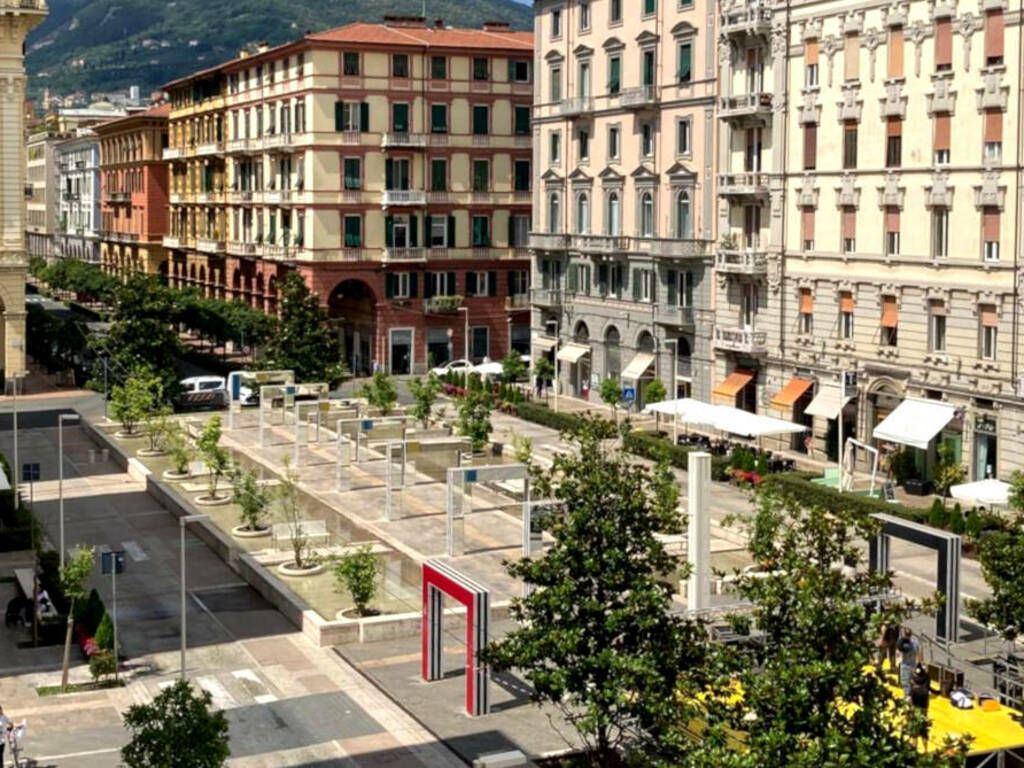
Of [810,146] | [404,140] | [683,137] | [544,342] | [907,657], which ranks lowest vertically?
[907,657]

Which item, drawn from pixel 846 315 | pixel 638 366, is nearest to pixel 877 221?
pixel 846 315

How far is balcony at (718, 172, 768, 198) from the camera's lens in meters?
70.4

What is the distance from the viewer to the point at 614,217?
83125 mm

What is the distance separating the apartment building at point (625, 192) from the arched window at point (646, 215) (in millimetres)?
78

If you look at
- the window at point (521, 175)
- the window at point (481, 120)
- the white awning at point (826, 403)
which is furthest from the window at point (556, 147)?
the white awning at point (826, 403)

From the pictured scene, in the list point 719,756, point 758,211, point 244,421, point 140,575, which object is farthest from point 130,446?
point 719,756

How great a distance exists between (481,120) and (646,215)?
25925 millimetres

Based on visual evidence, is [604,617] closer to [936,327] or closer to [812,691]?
[812,691]

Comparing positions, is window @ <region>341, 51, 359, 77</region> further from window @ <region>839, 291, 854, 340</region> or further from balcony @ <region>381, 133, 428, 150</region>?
window @ <region>839, 291, 854, 340</region>

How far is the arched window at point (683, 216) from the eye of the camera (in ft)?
251

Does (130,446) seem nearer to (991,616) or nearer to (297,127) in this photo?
(297,127)

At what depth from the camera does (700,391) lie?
7606 cm

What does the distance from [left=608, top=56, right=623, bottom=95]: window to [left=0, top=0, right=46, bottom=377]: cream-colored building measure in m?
33.4

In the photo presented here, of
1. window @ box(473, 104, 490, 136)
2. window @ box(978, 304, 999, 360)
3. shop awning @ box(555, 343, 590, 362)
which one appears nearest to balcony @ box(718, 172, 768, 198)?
window @ box(978, 304, 999, 360)
